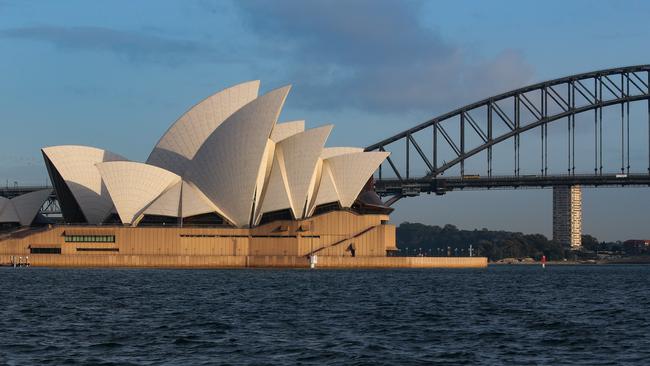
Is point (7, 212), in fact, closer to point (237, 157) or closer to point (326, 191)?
point (237, 157)

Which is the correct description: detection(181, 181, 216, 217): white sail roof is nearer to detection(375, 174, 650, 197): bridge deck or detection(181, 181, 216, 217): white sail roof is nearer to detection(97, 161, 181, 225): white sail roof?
detection(97, 161, 181, 225): white sail roof

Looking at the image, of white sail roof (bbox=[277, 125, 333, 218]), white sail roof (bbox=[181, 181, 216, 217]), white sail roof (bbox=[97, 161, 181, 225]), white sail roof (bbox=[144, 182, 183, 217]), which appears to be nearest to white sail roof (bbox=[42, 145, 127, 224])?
white sail roof (bbox=[97, 161, 181, 225])

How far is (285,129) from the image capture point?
366 feet

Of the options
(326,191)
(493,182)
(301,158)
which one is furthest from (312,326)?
(493,182)

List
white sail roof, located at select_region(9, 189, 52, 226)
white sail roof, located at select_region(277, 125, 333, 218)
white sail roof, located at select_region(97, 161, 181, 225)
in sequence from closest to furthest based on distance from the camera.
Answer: white sail roof, located at select_region(277, 125, 333, 218) < white sail roof, located at select_region(97, 161, 181, 225) < white sail roof, located at select_region(9, 189, 52, 226)

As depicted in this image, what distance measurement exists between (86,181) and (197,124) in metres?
13.2

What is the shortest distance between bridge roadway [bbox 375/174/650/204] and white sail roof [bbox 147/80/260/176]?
33996 millimetres

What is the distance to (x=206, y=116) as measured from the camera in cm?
10925

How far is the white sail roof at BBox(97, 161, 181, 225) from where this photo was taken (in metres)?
107

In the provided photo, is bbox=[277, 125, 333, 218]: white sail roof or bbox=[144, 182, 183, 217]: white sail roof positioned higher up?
bbox=[277, 125, 333, 218]: white sail roof

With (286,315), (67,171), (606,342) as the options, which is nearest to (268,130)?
(67,171)

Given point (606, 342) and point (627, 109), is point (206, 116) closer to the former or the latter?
point (627, 109)

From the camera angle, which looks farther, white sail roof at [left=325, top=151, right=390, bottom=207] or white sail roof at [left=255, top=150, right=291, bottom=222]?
white sail roof at [left=325, top=151, right=390, bottom=207]

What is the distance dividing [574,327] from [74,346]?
1895 centimetres
